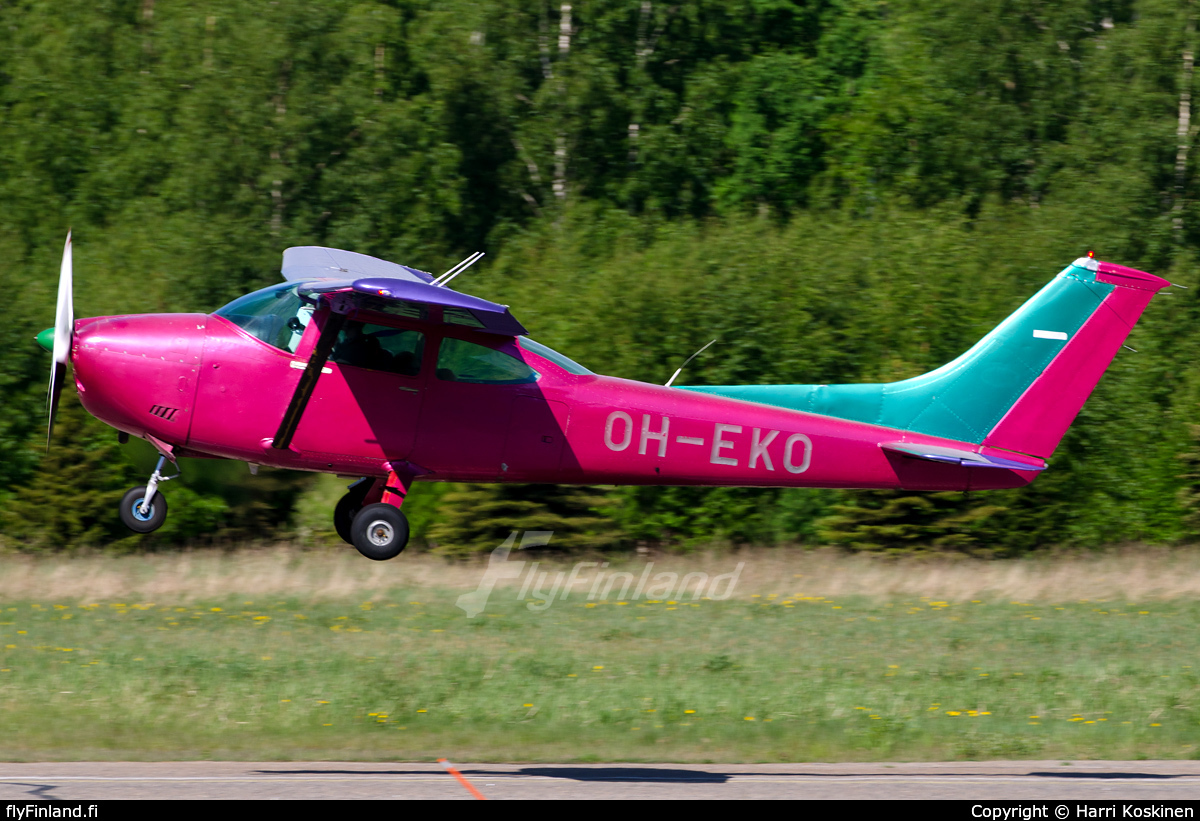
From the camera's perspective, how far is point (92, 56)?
32.8m

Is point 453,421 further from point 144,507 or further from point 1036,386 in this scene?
point 1036,386

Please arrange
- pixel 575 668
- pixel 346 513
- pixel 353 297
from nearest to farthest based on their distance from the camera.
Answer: pixel 353 297 → pixel 346 513 → pixel 575 668

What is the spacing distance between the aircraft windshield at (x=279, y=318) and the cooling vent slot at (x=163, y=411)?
87 cm

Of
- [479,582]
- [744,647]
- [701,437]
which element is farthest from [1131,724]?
[479,582]

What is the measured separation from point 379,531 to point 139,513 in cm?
198

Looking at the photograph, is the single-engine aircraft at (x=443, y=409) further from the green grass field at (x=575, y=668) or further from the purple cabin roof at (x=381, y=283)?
the green grass field at (x=575, y=668)

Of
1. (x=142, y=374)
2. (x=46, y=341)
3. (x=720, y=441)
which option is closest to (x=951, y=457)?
(x=720, y=441)

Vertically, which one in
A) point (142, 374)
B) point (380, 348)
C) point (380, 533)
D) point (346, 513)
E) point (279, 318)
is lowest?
point (346, 513)

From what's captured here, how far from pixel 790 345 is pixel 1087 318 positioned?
12683mm

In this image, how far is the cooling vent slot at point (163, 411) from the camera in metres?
10.6

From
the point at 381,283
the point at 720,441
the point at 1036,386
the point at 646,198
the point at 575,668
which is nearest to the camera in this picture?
the point at 381,283

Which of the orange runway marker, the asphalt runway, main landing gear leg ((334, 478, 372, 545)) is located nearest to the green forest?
the orange runway marker

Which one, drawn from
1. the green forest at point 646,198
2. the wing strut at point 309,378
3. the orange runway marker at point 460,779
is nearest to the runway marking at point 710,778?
the orange runway marker at point 460,779

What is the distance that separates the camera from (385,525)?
1086 cm
